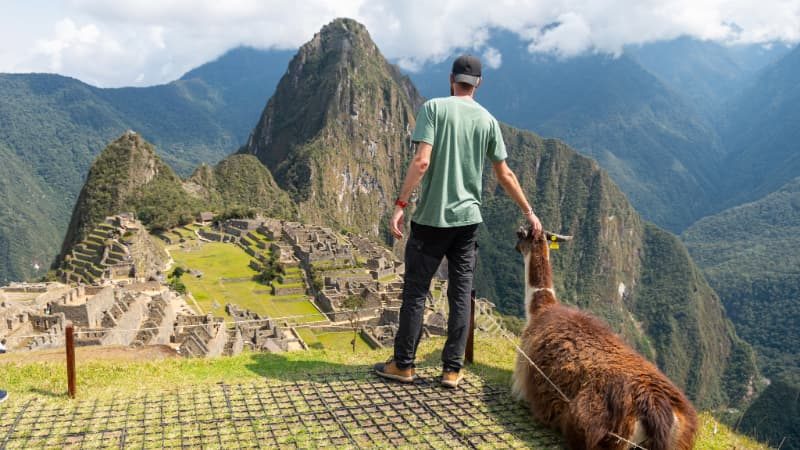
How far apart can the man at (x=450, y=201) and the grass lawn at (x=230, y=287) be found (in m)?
22.1

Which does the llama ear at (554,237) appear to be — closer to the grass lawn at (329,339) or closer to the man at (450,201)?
the man at (450,201)

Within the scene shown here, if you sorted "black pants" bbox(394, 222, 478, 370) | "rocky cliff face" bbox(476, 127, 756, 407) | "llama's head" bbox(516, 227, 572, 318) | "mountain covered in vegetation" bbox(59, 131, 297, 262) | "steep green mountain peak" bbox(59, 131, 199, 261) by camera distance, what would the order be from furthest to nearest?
"rocky cliff face" bbox(476, 127, 756, 407), "steep green mountain peak" bbox(59, 131, 199, 261), "mountain covered in vegetation" bbox(59, 131, 297, 262), "llama's head" bbox(516, 227, 572, 318), "black pants" bbox(394, 222, 478, 370)

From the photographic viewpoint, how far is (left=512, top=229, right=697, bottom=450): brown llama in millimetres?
3445

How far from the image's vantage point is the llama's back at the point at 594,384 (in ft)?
11.4

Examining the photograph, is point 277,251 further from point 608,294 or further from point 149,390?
point 608,294

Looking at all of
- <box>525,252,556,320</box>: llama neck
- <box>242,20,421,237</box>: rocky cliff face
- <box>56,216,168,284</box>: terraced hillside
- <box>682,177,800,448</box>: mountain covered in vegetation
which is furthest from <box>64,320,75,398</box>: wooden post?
<box>242,20,421,237</box>: rocky cliff face

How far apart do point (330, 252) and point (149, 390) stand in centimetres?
3598

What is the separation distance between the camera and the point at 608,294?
4594 inches

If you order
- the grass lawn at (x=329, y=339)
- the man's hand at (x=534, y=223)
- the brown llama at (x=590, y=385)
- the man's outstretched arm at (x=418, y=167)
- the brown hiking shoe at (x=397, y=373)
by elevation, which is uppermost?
the man's outstretched arm at (x=418, y=167)

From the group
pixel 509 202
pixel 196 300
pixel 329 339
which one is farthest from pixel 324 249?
pixel 509 202

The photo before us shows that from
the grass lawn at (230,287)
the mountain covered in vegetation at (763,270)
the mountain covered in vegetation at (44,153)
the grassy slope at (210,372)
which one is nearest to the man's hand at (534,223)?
the grassy slope at (210,372)

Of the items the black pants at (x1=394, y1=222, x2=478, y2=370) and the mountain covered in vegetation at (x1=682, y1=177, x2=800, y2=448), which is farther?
the mountain covered in vegetation at (x1=682, y1=177, x2=800, y2=448)

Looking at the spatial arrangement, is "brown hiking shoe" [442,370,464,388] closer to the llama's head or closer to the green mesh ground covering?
the green mesh ground covering

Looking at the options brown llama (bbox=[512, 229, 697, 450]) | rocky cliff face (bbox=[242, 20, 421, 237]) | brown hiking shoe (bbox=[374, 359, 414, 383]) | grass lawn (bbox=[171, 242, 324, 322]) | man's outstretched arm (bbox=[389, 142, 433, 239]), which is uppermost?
rocky cliff face (bbox=[242, 20, 421, 237])
